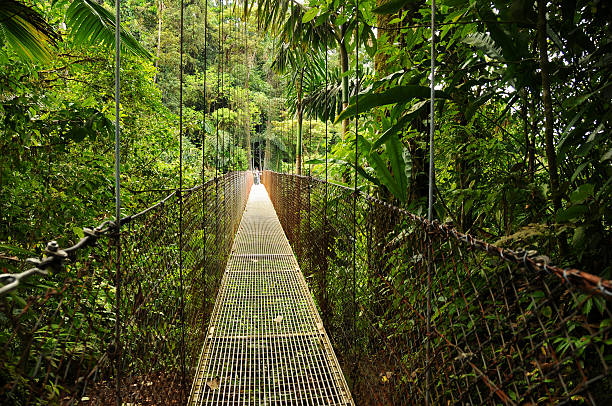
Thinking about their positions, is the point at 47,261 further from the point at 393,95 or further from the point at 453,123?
the point at 453,123

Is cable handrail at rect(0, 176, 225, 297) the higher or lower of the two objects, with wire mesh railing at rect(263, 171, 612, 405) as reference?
higher

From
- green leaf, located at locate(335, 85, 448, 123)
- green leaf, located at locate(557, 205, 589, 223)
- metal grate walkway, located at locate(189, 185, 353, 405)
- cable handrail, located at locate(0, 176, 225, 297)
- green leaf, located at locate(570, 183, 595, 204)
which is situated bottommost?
metal grate walkway, located at locate(189, 185, 353, 405)

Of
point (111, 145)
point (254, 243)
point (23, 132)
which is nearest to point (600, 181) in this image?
point (23, 132)

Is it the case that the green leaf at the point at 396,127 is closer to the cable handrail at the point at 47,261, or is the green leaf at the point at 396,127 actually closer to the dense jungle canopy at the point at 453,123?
the dense jungle canopy at the point at 453,123

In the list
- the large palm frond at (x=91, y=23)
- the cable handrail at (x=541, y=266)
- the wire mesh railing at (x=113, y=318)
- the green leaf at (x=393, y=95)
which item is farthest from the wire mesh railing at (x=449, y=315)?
the large palm frond at (x=91, y=23)

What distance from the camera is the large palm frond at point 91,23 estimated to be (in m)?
2.00

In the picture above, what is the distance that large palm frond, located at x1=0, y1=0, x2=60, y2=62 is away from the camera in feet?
5.10

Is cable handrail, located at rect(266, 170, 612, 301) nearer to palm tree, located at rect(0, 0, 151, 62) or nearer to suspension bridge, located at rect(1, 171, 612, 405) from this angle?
suspension bridge, located at rect(1, 171, 612, 405)

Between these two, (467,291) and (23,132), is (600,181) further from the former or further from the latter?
(23,132)

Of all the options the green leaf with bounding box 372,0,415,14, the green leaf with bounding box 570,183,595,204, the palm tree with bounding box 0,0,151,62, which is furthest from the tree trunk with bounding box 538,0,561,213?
the palm tree with bounding box 0,0,151,62

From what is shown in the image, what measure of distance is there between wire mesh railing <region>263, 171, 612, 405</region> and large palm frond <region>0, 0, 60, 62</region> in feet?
4.77

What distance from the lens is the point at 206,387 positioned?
1.76 meters

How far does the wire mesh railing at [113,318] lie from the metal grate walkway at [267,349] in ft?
0.36

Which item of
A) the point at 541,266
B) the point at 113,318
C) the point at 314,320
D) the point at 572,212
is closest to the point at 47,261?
the point at 541,266
